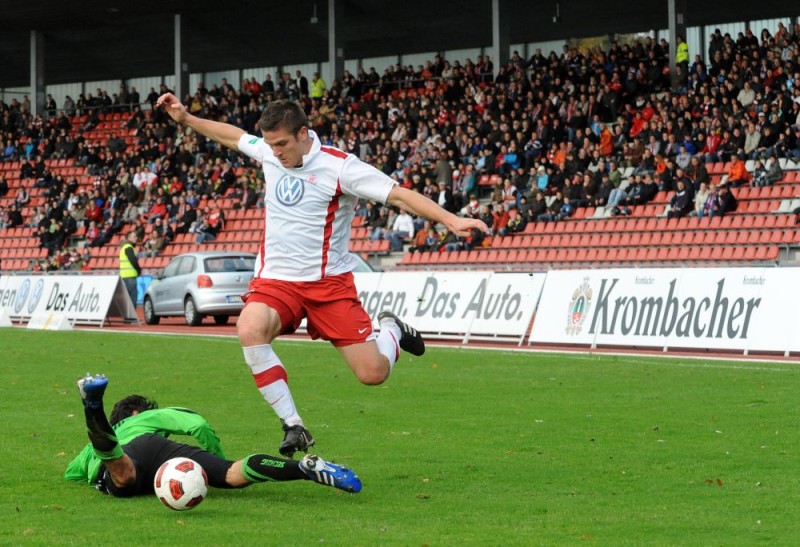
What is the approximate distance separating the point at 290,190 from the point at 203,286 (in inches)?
804

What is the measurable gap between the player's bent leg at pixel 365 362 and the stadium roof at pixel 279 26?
117 ft

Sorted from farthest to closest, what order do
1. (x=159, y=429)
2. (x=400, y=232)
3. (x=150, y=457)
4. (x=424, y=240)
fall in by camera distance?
(x=400, y=232), (x=424, y=240), (x=159, y=429), (x=150, y=457)

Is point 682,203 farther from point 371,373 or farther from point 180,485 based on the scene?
point 180,485

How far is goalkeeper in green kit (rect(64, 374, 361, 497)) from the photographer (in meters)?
6.67

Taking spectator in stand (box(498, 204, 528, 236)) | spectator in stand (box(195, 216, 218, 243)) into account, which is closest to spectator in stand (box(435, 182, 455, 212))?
spectator in stand (box(498, 204, 528, 236))

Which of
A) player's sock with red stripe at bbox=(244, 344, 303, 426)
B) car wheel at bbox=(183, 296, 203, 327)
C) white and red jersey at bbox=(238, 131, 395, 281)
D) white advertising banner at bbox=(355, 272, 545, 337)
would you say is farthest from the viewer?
car wheel at bbox=(183, 296, 203, 327)

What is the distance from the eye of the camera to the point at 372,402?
1262 centimetres

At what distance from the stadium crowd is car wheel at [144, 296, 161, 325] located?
6663mm

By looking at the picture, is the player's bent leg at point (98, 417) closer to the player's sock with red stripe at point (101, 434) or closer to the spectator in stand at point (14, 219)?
the player's sock with red stripe at point (101, 434)

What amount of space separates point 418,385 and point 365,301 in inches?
376

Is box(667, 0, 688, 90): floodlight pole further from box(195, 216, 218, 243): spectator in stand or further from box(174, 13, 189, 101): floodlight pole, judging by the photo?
box(174, 13, 189, 101): floodlight pole

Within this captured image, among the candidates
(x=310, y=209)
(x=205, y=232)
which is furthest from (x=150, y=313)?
(x=310, y=209)

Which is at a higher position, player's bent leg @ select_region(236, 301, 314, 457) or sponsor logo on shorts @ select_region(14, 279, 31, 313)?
sponsor logo on shorts @ select_region(14, 279, 31, 313)

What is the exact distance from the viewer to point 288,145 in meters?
7.78
